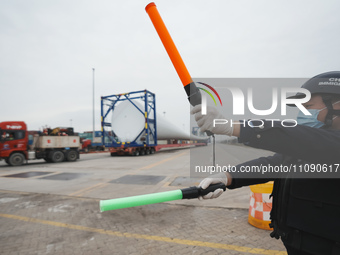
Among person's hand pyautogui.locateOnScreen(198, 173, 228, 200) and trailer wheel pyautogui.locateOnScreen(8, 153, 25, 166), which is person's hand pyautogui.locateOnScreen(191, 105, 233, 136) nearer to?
person's hand pyautogui.locateOnScreen(198, 173, 228, 200)

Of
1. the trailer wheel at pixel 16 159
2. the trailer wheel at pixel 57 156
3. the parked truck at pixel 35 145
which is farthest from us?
the trailer wheel at pixel 57 156

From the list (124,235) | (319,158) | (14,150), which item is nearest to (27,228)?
(124,235)

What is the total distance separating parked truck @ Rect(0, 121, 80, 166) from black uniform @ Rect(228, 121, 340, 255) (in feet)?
51.6

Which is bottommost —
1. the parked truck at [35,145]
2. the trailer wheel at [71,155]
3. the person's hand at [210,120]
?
the trailer wheel at [71,155]

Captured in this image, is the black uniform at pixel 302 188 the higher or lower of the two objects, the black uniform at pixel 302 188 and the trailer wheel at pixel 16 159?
the higher

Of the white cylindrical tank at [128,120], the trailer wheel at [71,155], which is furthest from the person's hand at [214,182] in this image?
the white cylindrical tank at [128,120]

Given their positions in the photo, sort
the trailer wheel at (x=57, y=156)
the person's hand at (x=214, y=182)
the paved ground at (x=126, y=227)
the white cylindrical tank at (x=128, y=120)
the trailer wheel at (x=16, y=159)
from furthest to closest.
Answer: the white cylindrical tank at (x=128, y=120) → the trailer wheel at (x=57, y=156) → the trailer wheel at (x=16, y=159) → the paved ground at (x=126, y=227) → the person's hand at (x=214, y=182)

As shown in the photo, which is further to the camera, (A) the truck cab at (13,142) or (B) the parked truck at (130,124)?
(B) the parked truck at (130,124)

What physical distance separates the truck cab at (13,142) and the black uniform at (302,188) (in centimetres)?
1571

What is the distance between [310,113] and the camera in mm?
1438

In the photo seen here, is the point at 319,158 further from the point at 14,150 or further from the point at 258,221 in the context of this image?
the point at 14,150

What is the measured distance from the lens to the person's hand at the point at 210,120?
974 millimetres

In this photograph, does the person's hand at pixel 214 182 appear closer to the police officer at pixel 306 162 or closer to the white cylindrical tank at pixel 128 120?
the police officer at pixel 306 162

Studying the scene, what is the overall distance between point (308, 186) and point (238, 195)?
191 inches
